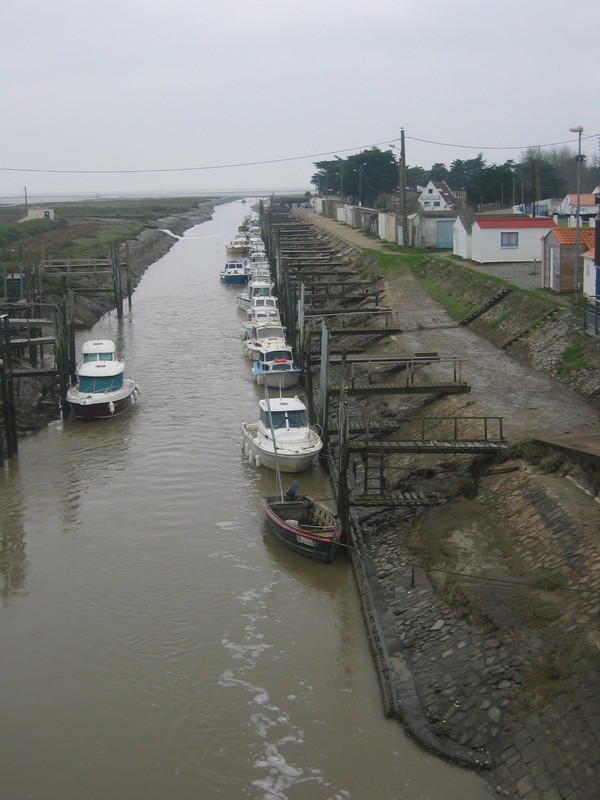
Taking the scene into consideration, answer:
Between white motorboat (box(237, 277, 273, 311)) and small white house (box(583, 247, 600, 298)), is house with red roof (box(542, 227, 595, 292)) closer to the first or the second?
small white house (box(583, 247, 600, 298))

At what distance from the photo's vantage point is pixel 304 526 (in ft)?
68.6

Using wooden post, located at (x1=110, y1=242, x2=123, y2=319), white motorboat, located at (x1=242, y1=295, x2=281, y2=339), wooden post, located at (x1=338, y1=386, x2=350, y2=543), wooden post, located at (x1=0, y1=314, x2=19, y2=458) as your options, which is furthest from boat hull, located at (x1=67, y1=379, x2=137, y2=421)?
wooden post, located at (x1=110, y1=242, x2=123, y2=319)

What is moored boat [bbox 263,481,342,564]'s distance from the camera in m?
20.2

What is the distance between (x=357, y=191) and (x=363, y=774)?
131m

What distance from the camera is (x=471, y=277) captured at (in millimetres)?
44719

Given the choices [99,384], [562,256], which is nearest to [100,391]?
[99,384]

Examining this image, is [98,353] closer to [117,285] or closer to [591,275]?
[591,275]

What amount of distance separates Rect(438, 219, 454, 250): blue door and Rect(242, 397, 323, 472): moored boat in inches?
1422

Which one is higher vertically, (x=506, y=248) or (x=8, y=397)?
(x=506, y=248)

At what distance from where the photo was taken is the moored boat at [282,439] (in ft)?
84.1

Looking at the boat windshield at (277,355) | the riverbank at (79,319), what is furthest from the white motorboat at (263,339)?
the riverbank at (79,319)

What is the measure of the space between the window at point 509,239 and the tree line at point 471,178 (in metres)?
25.0

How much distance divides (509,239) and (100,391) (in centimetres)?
2536

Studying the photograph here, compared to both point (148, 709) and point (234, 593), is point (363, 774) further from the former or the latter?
point (234, 593)
